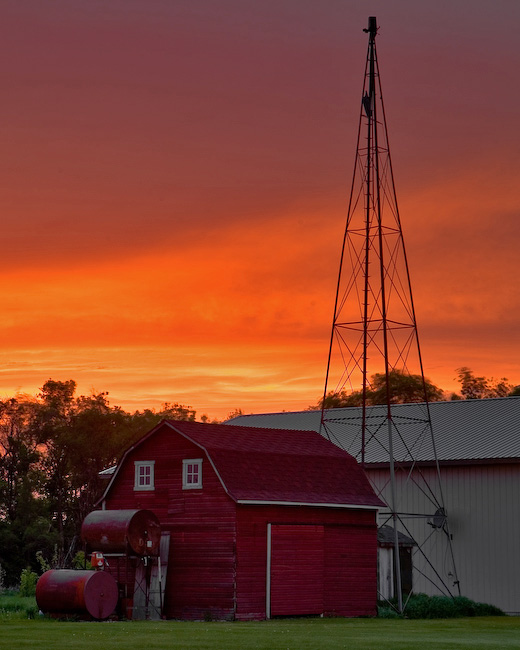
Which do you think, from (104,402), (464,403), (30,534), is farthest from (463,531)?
(104,402)

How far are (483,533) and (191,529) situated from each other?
16039mm

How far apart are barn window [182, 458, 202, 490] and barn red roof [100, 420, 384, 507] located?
0.81 m

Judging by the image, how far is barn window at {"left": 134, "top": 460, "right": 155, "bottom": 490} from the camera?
47031mm

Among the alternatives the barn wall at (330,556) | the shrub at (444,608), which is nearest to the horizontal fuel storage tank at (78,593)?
the barn wall at (330,556)

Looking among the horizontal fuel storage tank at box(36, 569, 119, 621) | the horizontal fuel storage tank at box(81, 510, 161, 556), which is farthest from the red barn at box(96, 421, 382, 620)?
the horizontal fuel storage tank at box(36, 569, 119, 621)

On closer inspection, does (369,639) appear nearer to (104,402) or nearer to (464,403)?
(464,403)

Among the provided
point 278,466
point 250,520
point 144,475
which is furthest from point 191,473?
point 278,466

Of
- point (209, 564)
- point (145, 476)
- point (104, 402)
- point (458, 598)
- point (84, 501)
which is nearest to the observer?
point (209, 564)

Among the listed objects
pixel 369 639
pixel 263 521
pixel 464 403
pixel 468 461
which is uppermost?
pixel 464 403

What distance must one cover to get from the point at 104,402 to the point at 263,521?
173 feet

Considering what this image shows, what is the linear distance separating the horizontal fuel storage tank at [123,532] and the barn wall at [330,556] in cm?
347

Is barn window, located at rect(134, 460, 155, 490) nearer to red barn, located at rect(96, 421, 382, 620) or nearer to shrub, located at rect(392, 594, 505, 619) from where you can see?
red barn, located at rect(96, 421, 382, 620)

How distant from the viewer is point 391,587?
52719mm

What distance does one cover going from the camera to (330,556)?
154 feet
